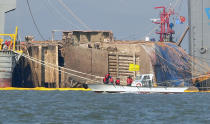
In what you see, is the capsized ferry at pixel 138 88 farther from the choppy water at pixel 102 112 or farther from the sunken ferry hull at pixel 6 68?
the sunken ferry hull at pixel 6 68

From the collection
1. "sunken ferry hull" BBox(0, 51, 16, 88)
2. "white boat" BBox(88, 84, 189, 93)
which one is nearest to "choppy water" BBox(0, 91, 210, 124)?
"white boat" BBox(88, 84, 189, 93)

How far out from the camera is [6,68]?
7369cm

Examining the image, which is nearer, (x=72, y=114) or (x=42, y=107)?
(x=72, y=114)

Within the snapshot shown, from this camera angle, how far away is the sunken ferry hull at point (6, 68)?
73.4m

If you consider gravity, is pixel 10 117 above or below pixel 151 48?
below

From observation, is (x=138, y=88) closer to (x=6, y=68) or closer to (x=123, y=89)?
(x=123, y=89)

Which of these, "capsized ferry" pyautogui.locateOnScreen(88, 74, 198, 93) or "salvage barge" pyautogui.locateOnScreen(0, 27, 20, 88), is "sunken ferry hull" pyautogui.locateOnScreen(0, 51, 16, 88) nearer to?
"salvage barge" pyautogui.locateOnScreen(0, 27, 20, 88)

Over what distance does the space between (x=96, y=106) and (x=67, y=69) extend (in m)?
24.6

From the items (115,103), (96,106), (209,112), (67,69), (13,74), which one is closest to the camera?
(209,112)

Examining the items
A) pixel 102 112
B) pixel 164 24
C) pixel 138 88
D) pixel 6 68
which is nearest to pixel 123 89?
pixel 138 88

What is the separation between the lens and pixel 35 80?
3054 inches

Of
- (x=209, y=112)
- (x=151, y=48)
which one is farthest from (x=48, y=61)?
(x=209, y=112)

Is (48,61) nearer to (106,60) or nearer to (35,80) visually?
(35,80)

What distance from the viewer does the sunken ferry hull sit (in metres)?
73.4
